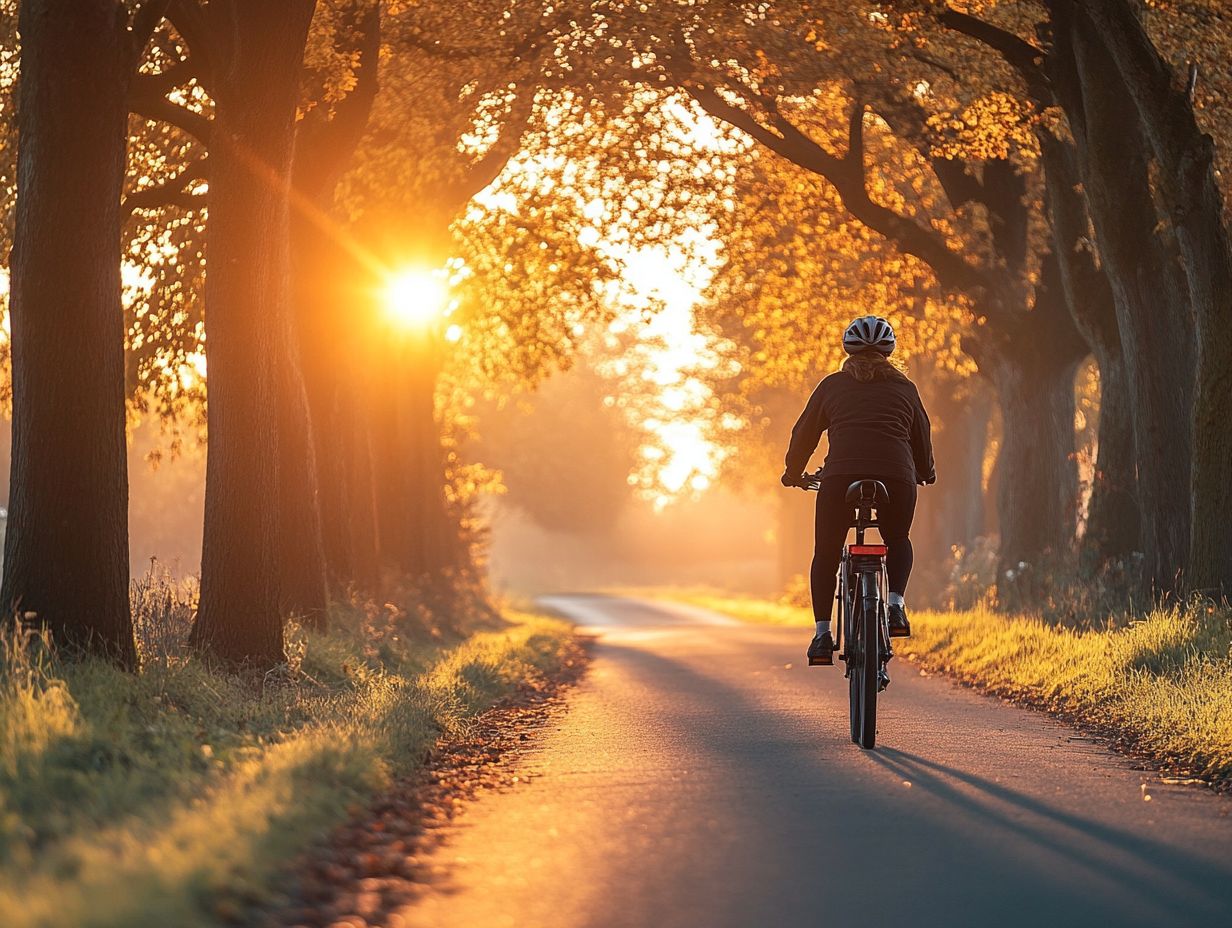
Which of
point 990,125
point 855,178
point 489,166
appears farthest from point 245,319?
point 855,178

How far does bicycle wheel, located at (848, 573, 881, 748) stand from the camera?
9.07m

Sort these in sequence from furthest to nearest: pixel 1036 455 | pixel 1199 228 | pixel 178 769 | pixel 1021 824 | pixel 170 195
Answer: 1. pixel 1036 455
2. pixel 170 195
3. pixel 1199 228
4. pixel 178 769
5. pixel 1021 824

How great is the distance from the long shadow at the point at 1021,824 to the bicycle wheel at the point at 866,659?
0.15 m

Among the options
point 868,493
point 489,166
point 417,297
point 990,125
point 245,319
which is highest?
point 489,166

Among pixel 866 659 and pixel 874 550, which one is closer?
pixel 866 659

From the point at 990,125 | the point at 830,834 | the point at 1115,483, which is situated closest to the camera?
the point at 830,834

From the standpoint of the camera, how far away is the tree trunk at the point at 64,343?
9.78m

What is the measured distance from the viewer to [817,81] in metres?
20.0

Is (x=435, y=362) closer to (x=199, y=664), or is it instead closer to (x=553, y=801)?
(x=199, y=664)

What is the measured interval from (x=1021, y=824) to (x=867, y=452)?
3.04 meters

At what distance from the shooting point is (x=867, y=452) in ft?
30.9

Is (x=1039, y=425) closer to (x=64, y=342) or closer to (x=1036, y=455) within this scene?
(x=1036, y=455)

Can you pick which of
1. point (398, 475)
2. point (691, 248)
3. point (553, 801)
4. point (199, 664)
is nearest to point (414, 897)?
point (553, 801)

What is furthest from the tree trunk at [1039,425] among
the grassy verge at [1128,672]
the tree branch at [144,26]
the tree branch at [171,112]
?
the tree branch at [144,26]
